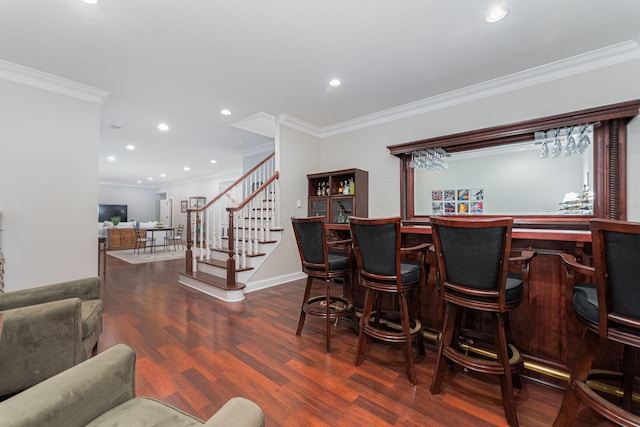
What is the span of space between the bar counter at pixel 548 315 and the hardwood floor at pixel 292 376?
153 mm

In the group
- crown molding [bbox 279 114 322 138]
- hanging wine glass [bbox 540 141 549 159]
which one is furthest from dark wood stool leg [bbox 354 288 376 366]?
crown molding [bbox 279 114 322 138]

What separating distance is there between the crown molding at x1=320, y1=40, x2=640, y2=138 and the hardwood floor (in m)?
3.11

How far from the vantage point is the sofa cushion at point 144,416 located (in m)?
0.90

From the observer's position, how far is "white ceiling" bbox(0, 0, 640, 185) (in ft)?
6.97

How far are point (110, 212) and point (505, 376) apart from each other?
14.7 meters

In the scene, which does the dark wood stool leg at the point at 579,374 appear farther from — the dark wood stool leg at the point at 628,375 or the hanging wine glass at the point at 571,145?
the hanging wine glass at the point at 571,145

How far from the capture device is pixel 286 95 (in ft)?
12.0

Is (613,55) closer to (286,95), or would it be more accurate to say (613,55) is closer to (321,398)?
(286,95)

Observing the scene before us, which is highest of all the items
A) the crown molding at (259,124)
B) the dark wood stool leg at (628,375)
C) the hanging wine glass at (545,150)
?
the crown molding at (259,124)

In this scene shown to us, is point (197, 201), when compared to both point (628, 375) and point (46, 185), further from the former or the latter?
point (628, 375)

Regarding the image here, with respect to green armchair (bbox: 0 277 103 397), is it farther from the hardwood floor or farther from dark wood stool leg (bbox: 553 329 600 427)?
dark wood stool leg (bbox: 553 329 600 427)

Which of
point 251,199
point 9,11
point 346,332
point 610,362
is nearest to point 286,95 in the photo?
point 251,199

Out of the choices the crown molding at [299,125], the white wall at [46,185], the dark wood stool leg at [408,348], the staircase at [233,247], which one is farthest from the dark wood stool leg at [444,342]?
the white wall at [46,185]

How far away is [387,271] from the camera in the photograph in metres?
1.87
